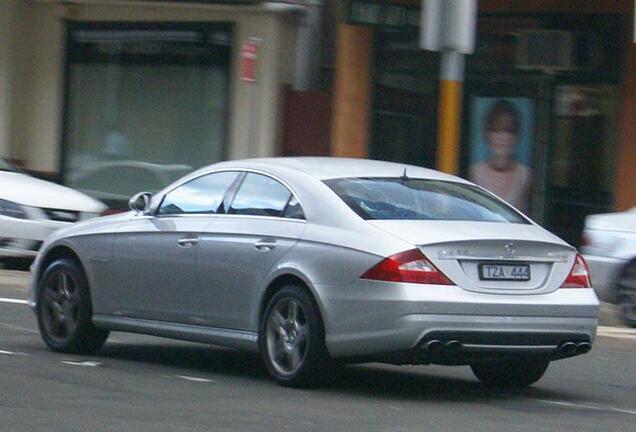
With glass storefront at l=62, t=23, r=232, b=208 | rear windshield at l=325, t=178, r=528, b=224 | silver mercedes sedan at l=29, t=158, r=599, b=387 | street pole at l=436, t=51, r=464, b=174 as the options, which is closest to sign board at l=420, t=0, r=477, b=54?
street pole at l=436, t=51, r=464, b=174

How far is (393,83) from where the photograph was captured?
22469mm

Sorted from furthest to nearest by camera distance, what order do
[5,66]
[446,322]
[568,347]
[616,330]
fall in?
[5,66], [616,330], [568,347], [446,322]

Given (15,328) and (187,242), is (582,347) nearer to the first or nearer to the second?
(187,242)

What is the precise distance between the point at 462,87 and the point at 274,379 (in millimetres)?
12332

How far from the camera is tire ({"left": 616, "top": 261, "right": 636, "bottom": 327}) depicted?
1462cm

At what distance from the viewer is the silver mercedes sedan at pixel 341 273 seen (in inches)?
360

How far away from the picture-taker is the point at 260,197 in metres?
10.3

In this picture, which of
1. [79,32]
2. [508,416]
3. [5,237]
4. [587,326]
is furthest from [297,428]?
[79,32]

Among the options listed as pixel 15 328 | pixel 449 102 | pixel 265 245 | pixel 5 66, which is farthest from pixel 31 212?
pixel 265 245

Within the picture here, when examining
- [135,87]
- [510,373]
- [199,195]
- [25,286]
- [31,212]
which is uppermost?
[135,87]

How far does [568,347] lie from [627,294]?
17.6ft

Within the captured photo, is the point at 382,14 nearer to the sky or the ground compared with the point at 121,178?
nearer to the sky

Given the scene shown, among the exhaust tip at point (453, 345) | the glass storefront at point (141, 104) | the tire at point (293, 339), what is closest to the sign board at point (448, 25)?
the tire at point (293, 339)

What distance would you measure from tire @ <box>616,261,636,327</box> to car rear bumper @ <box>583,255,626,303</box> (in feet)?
0.17
